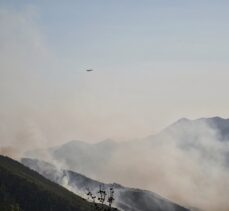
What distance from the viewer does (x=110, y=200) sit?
59.8m

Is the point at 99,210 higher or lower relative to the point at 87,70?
lower

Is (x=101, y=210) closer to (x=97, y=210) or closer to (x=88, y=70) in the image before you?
(x=97, y=210)

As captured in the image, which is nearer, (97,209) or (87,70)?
(97,209)

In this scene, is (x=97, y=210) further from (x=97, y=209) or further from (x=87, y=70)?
(x=87, y=70)

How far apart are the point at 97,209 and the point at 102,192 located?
2692 mm

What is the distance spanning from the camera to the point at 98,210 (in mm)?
58594

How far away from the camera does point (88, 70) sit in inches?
7495

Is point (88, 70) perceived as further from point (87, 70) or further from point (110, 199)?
point (110, 199)

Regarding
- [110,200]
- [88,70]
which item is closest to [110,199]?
[110,200]

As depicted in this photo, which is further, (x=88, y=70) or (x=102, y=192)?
(x=88, y=70)

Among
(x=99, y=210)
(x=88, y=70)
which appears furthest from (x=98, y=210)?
(x=88, y=70)

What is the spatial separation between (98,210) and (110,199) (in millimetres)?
2047

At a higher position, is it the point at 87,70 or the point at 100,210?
the point at 87,70

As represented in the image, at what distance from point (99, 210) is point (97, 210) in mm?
725
